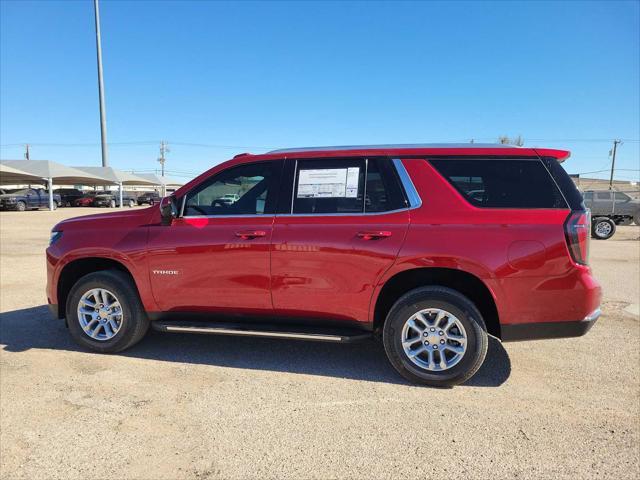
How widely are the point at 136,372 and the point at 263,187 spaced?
1.97 metres

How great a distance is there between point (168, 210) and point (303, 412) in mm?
2137

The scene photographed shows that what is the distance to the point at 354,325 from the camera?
3.69 metres

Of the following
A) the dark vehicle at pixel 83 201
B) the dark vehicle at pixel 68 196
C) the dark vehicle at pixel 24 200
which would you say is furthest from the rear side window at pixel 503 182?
the dark vehicle at pixel 68 196

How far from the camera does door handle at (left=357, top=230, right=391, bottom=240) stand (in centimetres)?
351

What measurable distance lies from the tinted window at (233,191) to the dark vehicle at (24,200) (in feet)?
118

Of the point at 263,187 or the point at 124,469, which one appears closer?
the point at 124,469

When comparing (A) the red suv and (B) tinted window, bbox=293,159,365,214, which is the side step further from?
(B) tinted window, bbox=293,159,365,214

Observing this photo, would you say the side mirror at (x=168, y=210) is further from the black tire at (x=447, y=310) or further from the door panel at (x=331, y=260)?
the black tire at (x=447, y=310)

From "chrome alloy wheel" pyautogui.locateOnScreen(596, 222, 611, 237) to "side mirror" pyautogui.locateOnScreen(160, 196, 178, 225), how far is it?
694 inches

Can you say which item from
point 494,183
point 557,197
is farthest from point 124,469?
point 557,197

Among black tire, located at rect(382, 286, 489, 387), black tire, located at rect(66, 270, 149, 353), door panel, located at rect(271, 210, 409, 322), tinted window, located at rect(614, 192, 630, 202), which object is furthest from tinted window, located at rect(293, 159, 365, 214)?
tinted window, located at rect(614, 192, 630, 202)

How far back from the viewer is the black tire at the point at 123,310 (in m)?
4.11

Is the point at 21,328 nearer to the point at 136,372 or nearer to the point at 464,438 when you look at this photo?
the point at 136,372

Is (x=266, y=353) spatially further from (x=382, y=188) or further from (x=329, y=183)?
(x=382, y=188)
